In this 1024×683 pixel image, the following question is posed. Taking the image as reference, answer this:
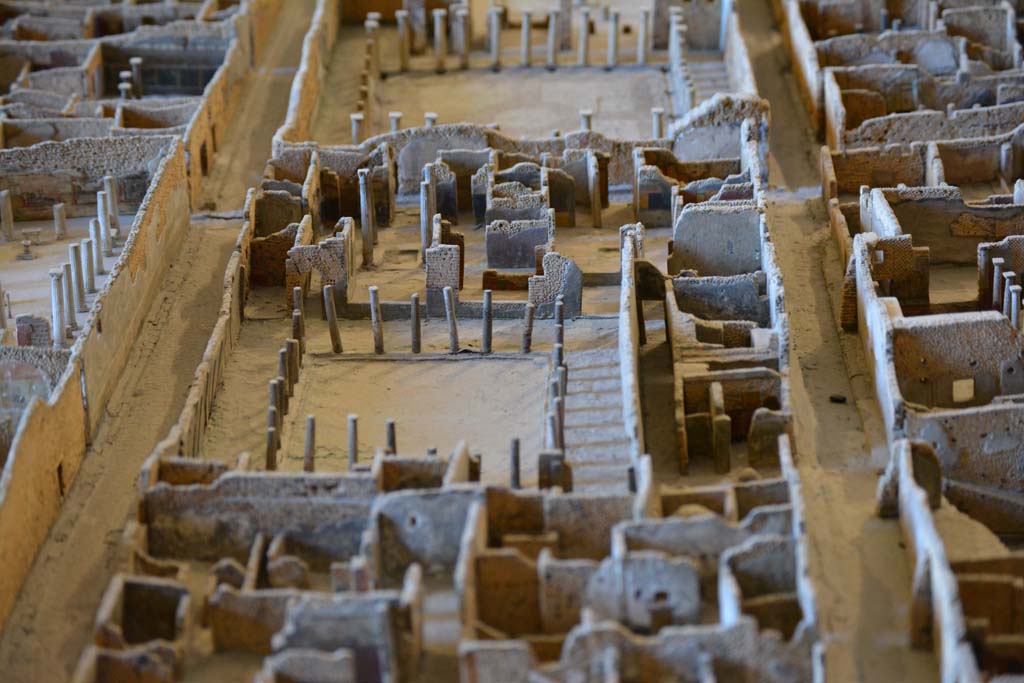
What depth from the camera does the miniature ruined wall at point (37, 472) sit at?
3005 centimetres

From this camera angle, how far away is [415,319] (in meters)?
36.2

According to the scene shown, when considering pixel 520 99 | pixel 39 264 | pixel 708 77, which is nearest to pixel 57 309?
pixel 39 264

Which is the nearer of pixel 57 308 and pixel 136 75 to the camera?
pixel 57 308

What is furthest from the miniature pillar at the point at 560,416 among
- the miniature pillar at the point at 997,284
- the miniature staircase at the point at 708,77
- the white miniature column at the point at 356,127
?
the miniature staircase at the point at 708,77

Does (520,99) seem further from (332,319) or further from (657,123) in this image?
(332,319)

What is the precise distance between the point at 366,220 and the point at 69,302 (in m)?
5.57

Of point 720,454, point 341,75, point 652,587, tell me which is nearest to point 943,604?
point 652,587

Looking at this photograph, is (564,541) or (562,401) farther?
(562,401)

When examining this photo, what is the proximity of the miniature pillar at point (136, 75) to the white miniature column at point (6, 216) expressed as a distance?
709 cm

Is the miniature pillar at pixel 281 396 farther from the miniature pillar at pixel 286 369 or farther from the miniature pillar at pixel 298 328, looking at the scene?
the miniature pillar at pixel 298 328

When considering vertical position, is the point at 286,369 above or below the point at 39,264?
below

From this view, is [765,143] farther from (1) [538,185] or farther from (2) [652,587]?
(2) [652,587]

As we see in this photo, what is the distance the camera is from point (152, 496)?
3019 cm

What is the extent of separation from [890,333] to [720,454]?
3339 millimetres
